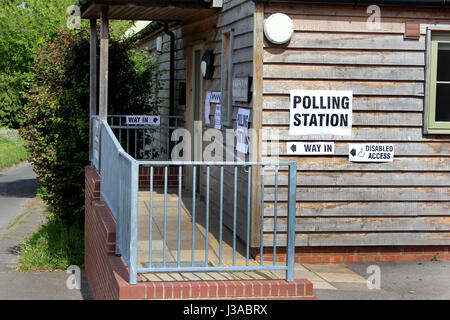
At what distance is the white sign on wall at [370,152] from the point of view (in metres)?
7.80

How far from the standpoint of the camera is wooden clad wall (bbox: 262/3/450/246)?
7625mm

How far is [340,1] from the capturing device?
755 centimetres

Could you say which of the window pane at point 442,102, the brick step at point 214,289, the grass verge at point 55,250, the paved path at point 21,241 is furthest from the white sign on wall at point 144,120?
the brick step at point 214,289

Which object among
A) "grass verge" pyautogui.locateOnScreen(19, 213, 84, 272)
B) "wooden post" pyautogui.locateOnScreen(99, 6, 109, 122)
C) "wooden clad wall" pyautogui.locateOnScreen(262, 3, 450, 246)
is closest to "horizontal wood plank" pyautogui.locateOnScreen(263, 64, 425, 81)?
"wooden clad wall" pyautogui.locateOnScreen(262, 3, 450, 246)

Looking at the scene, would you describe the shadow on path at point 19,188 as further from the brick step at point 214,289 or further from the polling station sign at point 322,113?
the brick step at point 214,289

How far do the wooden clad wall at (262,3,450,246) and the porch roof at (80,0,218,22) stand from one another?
2035mm

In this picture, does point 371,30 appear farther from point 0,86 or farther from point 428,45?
point 0,86

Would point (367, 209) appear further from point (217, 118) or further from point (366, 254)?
point (217, 118)

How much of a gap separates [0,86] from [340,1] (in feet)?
113

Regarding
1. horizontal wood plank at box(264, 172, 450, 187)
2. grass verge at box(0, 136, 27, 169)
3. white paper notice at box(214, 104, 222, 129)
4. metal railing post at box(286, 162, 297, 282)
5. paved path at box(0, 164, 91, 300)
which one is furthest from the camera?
grass verge at box(0, 136, 27, 169)

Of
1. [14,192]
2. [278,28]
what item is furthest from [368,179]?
[14,192]

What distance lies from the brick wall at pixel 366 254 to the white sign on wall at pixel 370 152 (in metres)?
0.99

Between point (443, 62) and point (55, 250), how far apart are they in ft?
25.0

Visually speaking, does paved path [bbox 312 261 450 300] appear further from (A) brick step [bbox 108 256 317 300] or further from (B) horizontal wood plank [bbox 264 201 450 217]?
(A) brick step [bbox 108 256 317 300]
